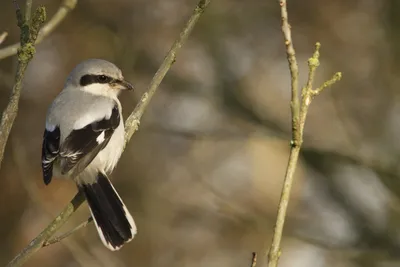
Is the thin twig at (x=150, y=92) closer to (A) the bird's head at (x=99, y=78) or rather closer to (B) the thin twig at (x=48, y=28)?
(B) the thin twig at (x=48, y=28)

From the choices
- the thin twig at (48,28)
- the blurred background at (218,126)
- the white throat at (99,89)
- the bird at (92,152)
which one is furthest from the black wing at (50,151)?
the blurred background at (218,126)

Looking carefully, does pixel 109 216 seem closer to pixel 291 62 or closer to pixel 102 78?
pixel 102 78

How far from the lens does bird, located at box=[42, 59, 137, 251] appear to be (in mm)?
2967

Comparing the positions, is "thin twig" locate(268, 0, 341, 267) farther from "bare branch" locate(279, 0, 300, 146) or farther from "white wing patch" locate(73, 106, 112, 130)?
"white wing patch" locate(73, 106, 112, 130)

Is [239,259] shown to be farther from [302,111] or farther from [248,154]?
[302,111]

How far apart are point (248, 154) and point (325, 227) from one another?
5.33 ft

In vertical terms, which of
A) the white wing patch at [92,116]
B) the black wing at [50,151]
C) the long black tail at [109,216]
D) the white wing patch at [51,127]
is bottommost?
the long black tail at [109,216]

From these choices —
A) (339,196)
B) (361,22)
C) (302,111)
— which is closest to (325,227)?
(339,196)

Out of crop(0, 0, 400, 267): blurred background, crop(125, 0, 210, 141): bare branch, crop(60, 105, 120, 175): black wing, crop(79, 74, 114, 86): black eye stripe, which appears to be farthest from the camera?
crop(0, 0, 400, 267): blurred background

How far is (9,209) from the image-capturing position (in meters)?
6.22

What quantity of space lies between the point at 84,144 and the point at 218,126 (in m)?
2.96

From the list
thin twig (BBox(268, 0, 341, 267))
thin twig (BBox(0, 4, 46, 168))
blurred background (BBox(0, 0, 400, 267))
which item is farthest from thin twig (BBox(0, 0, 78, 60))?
blurred background (BBox(0, 0, 400, 267))

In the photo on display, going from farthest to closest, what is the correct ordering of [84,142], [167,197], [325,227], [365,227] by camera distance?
[167,197], [325,227], [365,227], [84,142]

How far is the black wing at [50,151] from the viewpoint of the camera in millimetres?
3141
